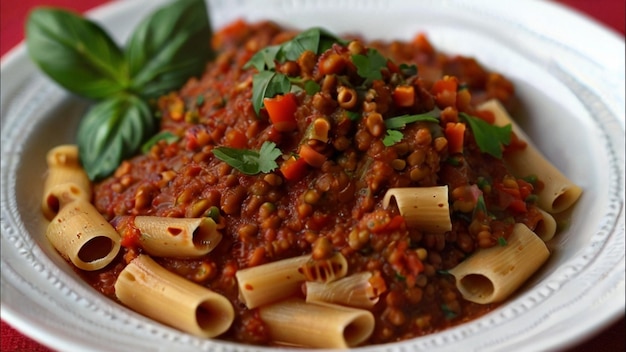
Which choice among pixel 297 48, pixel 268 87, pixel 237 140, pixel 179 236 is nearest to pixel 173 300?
pixel 179 236

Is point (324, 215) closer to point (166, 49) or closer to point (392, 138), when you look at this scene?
point (392, 138)

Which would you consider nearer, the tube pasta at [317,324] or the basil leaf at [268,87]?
the tube pasta at [317,324]

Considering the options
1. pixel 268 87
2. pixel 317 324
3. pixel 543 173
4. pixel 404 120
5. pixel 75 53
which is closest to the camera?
pixel 317 324

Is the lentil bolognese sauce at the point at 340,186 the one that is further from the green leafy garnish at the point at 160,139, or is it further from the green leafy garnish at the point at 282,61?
the green leafy garnish at the point at 160,139

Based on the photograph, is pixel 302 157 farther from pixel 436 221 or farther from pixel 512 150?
pixel 512 150

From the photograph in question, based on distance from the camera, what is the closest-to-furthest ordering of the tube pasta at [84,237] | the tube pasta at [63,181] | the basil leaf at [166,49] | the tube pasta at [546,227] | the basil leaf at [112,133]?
1. the tube pasta at [84,237]
2. the tube pasta at [546,227]
3. the tube pasta at [63,181]
4. the basil leaf at [112,133]
5. the basil leaf at [166,49]

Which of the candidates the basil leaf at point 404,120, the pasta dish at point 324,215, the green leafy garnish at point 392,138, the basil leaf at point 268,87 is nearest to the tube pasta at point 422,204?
the pasta dish at point 324,215

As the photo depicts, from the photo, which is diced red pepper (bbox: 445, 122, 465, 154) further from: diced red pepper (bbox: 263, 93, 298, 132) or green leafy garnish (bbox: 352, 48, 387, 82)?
diced red pepper (bbox: 263, 93, 298, 132)
